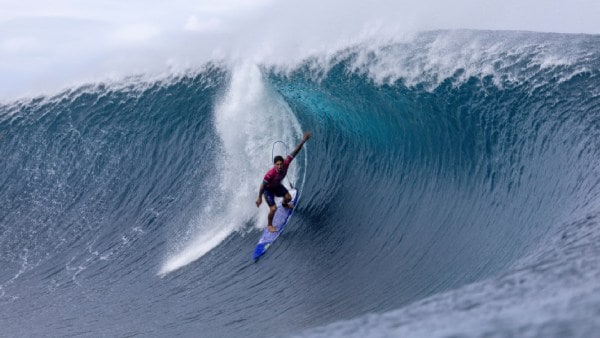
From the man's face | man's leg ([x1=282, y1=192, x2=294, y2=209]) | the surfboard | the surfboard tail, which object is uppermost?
the man's face

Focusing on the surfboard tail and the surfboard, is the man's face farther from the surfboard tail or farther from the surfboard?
the surfboard tail

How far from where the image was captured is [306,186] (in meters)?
12.5

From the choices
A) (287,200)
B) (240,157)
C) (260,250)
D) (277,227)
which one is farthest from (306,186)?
(260,250)

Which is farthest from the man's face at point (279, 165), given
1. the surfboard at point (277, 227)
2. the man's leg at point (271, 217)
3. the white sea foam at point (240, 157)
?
the white sea foam at point (240, 157)

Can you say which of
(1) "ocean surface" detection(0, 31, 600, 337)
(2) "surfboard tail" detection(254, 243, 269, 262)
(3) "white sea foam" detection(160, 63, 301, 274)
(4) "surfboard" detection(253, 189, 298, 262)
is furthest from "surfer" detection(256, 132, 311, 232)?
(3) "white sea foam" detection(160, 63, 301, 274)

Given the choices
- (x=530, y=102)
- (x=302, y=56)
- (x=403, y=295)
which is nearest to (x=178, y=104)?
(x=302, y=56)

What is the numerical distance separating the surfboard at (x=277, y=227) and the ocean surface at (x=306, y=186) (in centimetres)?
14

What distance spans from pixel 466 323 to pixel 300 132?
10432 mm

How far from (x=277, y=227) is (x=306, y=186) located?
1345 millimetres

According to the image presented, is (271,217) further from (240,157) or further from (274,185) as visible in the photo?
(240,157)

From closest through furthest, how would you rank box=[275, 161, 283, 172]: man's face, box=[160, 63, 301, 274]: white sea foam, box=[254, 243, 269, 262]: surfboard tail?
1. box=[275, 161, 283, 172]: man's face
2. box=[254, 243, 269, 262]: surfboard tail
3. box=[160, 63, 301, 274]: white sea foam

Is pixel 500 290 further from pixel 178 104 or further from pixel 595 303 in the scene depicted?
pixel 178 104

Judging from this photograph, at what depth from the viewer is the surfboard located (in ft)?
35.9

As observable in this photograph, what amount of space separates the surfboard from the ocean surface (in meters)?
0.14
